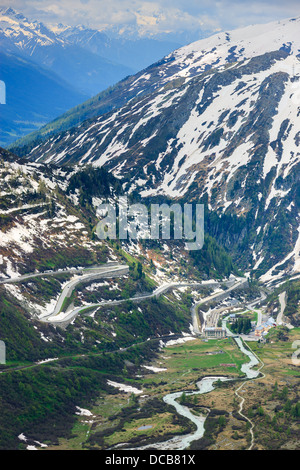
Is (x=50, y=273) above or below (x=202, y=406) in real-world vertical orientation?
above

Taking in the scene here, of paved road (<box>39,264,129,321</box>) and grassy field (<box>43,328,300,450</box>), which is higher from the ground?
paved road (<box>39,264,129,321</box>)

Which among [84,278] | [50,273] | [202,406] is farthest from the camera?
[84,278]

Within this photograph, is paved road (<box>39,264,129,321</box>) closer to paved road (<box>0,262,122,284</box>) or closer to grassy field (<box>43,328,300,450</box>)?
paved road (<box>0,262,122,284</box>)

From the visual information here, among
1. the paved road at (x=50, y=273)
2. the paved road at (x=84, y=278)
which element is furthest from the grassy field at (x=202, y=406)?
the paved road at (x=50, y=273)

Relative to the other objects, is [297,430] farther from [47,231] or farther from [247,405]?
[47,231]

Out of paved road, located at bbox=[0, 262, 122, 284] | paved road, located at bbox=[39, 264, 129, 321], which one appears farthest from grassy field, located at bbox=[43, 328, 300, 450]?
paved road, located at bbox=[0, 262, 122, 284]

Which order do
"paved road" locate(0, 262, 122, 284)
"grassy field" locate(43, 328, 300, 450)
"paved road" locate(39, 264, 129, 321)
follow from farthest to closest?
"paved road" locate(0, 262, 122, 284) < "paved road" locate(39, 264, 129, 321) < "grassy field" locate(43, 328, 300, 450)

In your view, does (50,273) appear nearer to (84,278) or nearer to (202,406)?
(84,278)

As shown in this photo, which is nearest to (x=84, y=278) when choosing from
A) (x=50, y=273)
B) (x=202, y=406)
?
(x=50, y=273)

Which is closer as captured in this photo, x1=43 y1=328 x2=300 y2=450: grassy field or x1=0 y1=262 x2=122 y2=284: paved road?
x1=43 y1=328 x2=300 y2=450: grassy field

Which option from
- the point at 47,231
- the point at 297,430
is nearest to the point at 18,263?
the point at 47,231

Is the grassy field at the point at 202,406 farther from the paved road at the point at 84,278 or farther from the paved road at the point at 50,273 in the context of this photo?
the paved road at the point at 50,273
